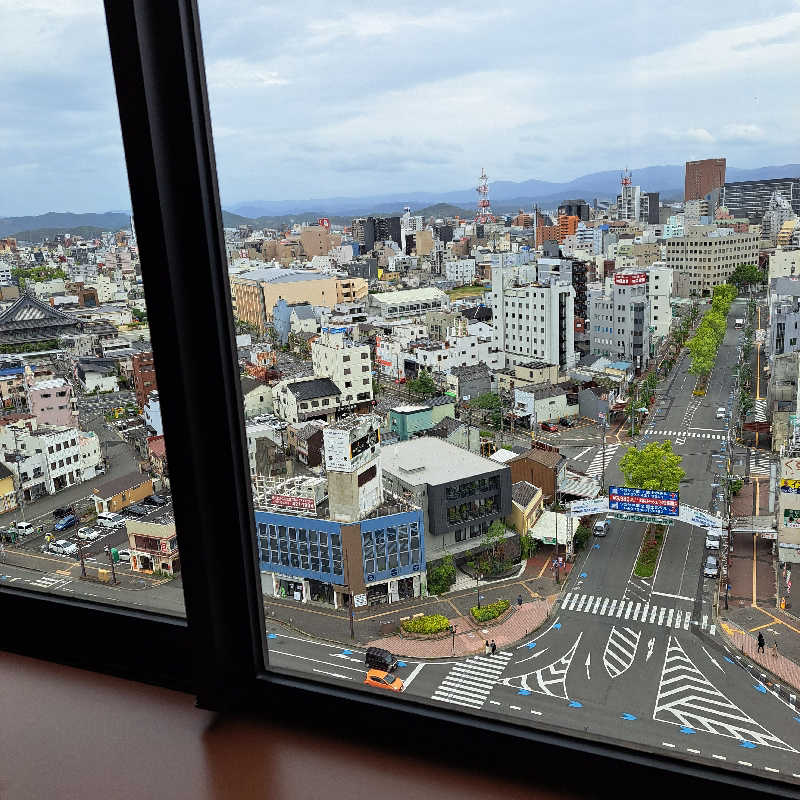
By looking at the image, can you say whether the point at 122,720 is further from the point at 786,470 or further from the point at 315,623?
the point at 786,470

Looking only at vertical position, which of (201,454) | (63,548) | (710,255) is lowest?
(63,548)

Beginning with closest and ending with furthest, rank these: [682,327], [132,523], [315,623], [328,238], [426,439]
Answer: [132,523] < [315,623] < [426,439] < [682,327] < [328,238]

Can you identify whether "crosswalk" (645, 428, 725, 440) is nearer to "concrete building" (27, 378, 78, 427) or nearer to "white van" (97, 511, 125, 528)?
"white van" (97, 511, 125, 528)

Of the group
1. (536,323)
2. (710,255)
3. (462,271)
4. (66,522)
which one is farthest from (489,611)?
(462,271)

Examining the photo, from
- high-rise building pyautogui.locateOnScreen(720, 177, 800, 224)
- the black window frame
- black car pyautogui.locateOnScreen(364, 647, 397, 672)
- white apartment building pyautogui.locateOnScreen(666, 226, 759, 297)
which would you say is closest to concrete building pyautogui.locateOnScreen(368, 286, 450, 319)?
white apartment building pyautogui.locateOnScreen(666, 226, 759, 297)

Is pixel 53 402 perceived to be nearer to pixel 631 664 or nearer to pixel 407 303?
pixel 631 664

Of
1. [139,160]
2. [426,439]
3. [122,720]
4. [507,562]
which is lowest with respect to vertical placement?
[507,562]

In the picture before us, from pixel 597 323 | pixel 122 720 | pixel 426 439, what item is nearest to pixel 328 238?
pixel 597 323
